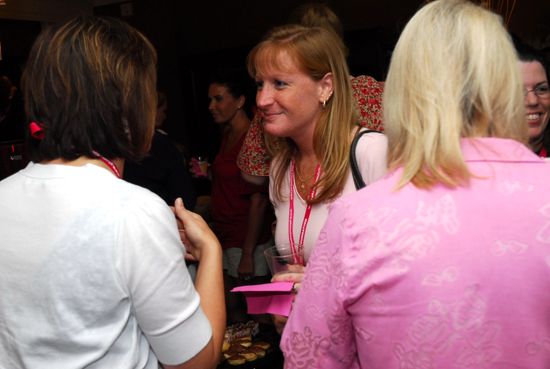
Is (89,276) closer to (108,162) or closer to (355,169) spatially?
(108,162)

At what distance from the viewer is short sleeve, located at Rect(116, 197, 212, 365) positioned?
1180 millimetres

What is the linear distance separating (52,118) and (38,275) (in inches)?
12.6

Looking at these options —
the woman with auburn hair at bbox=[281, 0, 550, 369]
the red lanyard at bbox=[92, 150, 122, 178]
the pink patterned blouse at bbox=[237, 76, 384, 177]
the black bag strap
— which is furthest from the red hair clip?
the pink patterned blouse at bbox=[237, 76, 384, 177]

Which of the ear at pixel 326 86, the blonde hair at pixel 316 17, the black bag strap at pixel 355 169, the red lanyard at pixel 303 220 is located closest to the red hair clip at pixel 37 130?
the red lanyard at pixel 303 220

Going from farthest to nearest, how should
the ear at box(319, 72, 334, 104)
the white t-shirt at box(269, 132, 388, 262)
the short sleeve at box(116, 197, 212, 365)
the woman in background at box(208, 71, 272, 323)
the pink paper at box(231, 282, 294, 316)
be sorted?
the woman in background at box(208, 71, 272, 323), the ear at box(319, 72, 334, 104), the white t-shirt at box(269, 132, 388, 262), the pink paper at box(231, 282, 294, 316), the short sleeve at box(116, 197, 212, 365)

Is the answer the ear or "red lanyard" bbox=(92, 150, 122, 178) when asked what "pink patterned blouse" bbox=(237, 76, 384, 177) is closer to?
the ear

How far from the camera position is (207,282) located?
1.38 m

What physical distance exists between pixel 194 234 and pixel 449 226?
Answer: 63 cm

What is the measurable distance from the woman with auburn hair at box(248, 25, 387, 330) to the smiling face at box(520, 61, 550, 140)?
0.58m

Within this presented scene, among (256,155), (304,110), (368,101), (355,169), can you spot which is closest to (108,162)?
(355,169)

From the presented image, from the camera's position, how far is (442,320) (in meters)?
1.09

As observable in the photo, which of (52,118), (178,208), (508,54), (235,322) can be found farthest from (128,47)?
(235,322)

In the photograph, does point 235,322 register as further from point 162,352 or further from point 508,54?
point 508,54

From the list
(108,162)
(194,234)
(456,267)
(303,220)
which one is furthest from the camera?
(303,220)
